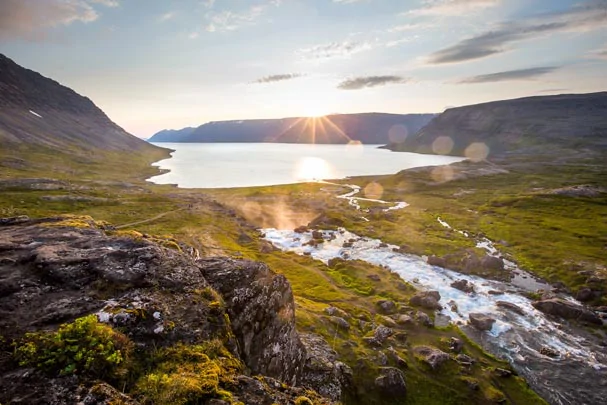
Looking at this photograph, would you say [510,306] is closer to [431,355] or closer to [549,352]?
[549,352]

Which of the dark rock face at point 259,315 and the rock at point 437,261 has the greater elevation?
the dark rock face at point 259,315

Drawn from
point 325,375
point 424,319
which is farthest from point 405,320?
point 325,375

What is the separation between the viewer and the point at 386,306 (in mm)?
50969

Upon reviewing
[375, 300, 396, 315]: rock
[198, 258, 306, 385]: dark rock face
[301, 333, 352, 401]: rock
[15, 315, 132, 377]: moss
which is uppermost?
[15, 315, 132, 377]: moss

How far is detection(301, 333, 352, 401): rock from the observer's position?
80.7ft

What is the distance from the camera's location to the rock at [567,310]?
4776cm

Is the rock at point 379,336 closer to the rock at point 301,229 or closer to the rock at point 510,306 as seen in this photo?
the rock at point 510,306

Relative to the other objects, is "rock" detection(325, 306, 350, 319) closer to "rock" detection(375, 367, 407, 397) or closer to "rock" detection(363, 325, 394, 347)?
"rock" detection(363, 325, 394, 347)

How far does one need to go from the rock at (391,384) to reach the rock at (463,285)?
103 ft

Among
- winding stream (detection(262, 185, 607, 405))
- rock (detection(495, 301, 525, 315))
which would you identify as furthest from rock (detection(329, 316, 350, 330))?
rock (detection(495, 301, 525, 315))

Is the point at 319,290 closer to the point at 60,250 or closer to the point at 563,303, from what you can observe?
the point at 563,303

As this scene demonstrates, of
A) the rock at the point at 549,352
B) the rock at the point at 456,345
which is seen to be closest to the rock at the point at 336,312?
the rock at the point at 456,345

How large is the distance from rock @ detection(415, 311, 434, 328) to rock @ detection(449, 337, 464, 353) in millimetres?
4274

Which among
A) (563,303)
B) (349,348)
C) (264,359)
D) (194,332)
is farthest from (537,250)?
(194,332)
